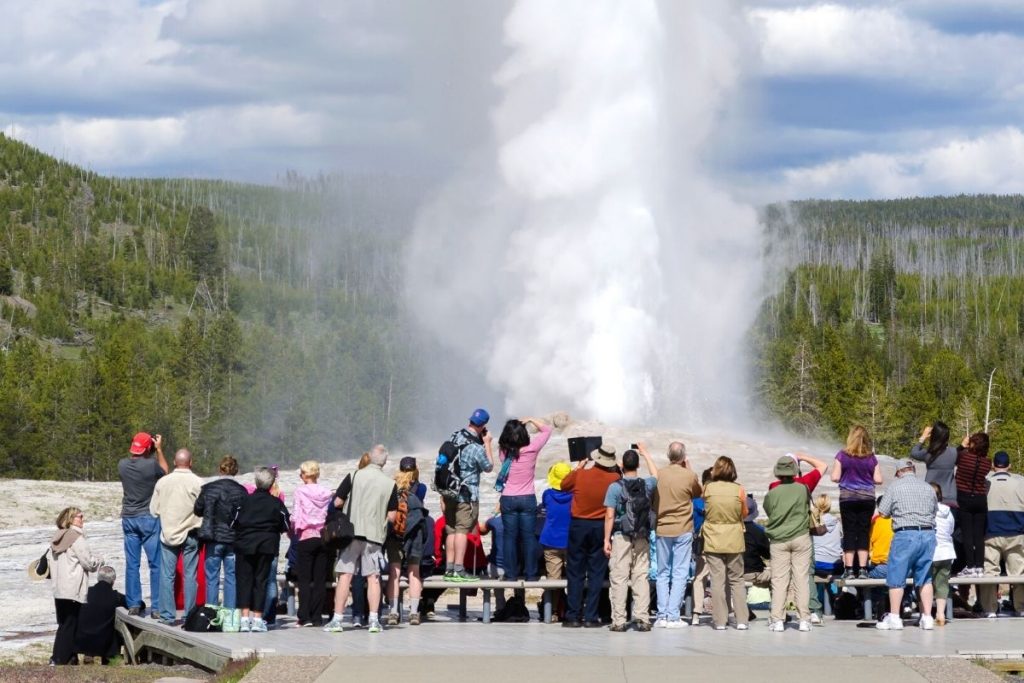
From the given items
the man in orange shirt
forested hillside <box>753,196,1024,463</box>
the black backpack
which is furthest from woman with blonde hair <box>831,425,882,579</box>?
forested hillside <box>753,196,1024,463</box>

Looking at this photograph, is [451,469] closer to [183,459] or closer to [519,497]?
[519,497]

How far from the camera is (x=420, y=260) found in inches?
2928

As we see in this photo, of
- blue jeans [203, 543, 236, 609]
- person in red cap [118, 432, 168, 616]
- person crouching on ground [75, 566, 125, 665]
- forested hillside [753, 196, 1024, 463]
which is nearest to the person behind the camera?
blue jeans [203, 543, 236, 609]

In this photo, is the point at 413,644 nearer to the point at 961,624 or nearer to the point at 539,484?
the point at 961,624

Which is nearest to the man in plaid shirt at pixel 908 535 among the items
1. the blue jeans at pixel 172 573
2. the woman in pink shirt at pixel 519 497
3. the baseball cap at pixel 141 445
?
the woman in pink shirt at pixel 519 497

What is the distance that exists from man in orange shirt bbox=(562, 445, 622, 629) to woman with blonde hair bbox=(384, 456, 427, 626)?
1.34 metres

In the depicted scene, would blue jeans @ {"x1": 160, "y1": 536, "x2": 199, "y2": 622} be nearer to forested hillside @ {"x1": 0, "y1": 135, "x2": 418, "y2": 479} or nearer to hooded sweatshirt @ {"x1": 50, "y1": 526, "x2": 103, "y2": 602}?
hooded sweatshirt @ {"x1": 50, "y1": 526, "x2": 103, "y2": 602}

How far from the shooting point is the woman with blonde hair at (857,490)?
14.0 m

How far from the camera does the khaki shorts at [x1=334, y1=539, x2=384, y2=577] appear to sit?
13.0 meters

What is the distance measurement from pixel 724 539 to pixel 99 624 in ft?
18.9

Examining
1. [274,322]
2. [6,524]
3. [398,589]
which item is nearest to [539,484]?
[6,524]

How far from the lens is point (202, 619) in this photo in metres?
13.0

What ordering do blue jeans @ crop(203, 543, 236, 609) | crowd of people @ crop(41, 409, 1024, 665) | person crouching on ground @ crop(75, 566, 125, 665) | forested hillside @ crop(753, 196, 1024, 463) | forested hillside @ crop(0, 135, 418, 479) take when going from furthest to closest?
forested hillside @ crop(753, 196, 1024, 463), forested hillside @ crop(0, 135, 418, 479), person crouching on ground @ crop(75, 566, 125, 665), blue jeans @ crop(203, 543, 236, 609), crowd of people @ crop(41, 409, 1024, 665)

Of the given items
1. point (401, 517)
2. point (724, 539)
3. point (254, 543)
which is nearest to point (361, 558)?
point (401, 517)
